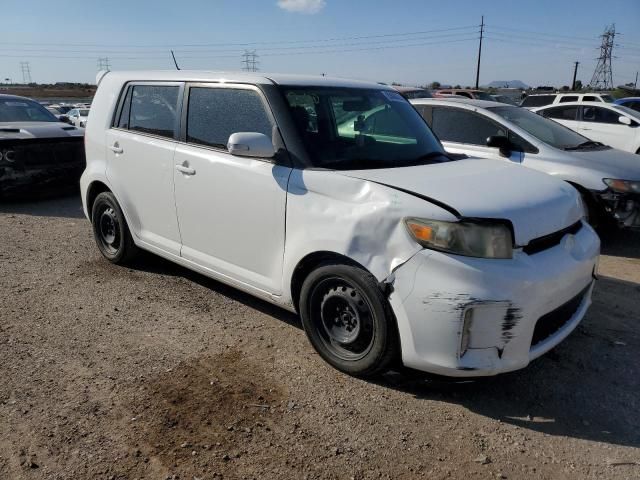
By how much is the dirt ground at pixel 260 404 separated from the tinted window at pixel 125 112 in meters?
1.58

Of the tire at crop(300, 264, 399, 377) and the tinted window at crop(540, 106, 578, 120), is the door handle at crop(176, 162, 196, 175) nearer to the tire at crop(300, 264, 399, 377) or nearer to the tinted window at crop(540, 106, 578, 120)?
the tire at crop(300, 264, 399, 377)

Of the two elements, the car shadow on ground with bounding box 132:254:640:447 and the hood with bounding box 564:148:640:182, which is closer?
the car shadow on ground with bounding box 132:254:640:447

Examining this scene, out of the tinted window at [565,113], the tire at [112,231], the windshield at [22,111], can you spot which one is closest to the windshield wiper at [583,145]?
the tire at [112,231]

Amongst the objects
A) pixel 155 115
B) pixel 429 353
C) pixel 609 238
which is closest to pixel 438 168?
pixel 429 353

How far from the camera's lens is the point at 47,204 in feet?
27.3

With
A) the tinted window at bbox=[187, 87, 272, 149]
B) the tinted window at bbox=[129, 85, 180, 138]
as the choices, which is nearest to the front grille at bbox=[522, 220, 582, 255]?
the tinted window at bbox=[187, 87, 272, 149]

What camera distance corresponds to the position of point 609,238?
661cm

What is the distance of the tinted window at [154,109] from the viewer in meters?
4.30

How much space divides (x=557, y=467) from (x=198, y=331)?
2.48 metres

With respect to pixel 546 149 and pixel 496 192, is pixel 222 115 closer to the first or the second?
pixel 496 192

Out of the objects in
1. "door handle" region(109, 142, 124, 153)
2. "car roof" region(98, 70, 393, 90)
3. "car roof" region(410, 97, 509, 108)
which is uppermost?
"car roof" region(98, 70, 393, 90)

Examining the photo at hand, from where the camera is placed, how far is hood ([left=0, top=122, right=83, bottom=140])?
792 centimetres

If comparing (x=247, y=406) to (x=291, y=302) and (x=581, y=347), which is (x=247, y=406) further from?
(x=581, y=347)

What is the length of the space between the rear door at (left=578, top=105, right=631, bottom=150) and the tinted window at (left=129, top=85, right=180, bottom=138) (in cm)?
993
